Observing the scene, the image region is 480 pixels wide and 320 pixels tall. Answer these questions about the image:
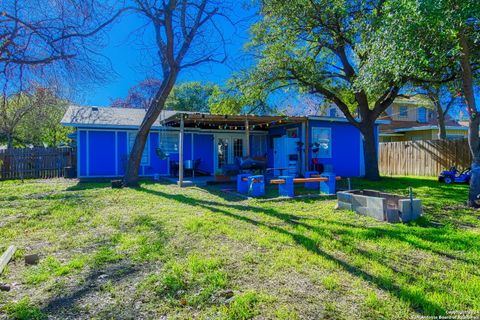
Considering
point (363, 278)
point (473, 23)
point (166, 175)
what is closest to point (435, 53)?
point (473, 23)

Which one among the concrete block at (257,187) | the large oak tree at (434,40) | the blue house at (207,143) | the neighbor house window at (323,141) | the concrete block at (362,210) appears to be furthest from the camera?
the neighbor house window at (323,141)

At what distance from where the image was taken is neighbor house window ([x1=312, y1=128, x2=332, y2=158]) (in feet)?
43.9

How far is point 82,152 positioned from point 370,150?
472 inches

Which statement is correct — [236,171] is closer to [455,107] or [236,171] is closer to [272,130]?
[272,130]

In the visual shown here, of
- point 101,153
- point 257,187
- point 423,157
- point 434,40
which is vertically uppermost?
point 434,40

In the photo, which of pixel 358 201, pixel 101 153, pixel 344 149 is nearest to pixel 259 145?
pixel 344 149

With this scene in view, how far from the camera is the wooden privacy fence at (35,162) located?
1365cm

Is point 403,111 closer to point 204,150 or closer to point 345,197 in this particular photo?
point 204,150

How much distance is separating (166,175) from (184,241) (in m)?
10.2

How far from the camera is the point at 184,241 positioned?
4148mm

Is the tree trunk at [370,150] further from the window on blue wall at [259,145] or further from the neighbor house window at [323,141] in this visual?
the window on blue wall at [259,145]

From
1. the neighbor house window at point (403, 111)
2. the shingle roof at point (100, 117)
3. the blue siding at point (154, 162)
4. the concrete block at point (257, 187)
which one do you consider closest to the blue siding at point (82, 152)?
the shingle roof at point (100, 117)

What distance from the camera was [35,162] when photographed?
553 inches

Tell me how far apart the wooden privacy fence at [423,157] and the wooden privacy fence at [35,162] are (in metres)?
16.3
